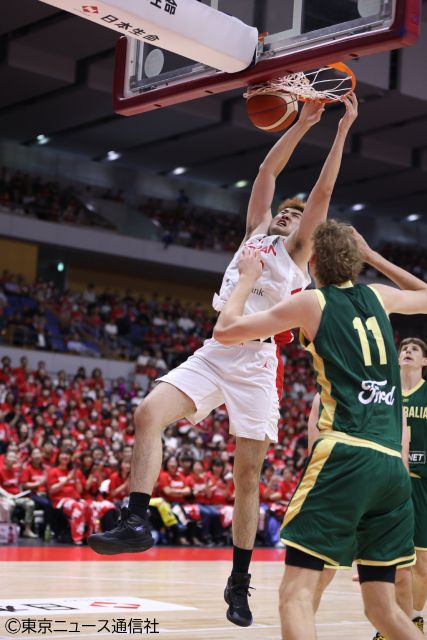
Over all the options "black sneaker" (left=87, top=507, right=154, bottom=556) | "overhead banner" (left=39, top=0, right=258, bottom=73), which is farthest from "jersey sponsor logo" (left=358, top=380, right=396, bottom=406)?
"overhead banner" (left=39, top=0, right=258, bottom=73)

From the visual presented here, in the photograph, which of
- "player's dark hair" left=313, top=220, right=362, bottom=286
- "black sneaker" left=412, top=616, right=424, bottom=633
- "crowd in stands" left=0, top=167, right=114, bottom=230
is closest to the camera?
"player's dark hair" left=313, top=220, right=362, bottom=286

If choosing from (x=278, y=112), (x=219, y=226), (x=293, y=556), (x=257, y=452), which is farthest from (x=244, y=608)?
(x=219, y=226)

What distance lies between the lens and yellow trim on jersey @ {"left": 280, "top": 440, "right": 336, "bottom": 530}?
399 cm

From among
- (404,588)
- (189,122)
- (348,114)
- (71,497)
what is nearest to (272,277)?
(348,114)

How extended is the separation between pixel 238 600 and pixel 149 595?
286cm

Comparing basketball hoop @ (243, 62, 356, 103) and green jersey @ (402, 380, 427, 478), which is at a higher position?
basketball hoop @ (243, 62, 356, 103)

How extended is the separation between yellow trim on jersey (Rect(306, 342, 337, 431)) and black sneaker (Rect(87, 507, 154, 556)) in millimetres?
1377

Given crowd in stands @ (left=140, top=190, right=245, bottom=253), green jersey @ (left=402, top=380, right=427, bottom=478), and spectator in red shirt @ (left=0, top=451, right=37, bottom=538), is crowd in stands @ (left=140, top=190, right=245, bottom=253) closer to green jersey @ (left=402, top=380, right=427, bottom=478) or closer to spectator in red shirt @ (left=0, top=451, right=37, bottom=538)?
spectator in red shirt @ (left=0, top=451, right=37, bottom=538)

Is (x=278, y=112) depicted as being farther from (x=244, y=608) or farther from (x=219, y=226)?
(x=219, y=226)

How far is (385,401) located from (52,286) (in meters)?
25.0

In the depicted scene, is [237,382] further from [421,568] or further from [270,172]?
[421,568]

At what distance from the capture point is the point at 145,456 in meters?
5.22

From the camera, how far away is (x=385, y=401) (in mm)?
4098

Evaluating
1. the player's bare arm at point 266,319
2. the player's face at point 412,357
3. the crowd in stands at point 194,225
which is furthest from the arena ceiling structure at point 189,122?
the player's bare arm at point 266,319
